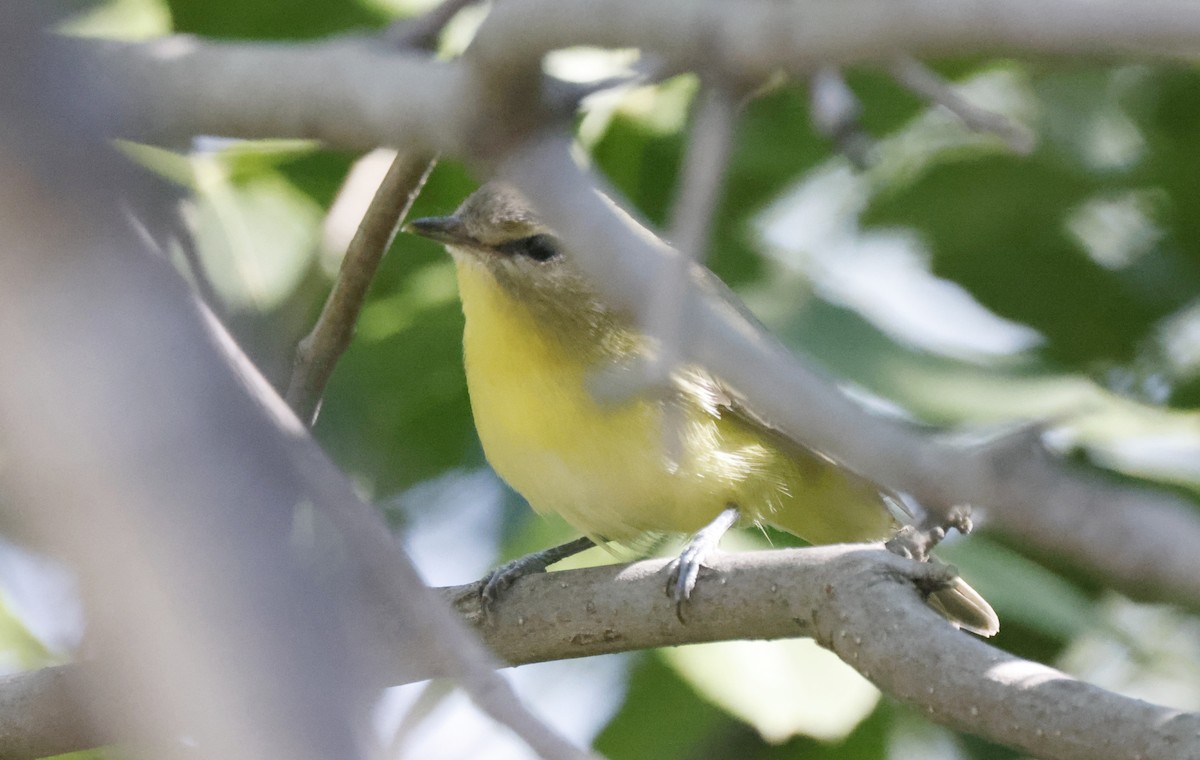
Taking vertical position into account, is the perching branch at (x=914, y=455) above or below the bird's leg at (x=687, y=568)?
below

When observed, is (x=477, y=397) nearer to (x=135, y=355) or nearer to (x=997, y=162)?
(x=997, y=162)

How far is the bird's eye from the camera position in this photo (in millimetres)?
4344

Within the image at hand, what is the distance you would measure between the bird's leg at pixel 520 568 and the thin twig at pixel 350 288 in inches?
26.7

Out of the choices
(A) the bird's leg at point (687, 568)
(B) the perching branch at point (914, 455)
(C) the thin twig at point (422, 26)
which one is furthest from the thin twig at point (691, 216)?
(A) the bird's leg at point (687, 568)

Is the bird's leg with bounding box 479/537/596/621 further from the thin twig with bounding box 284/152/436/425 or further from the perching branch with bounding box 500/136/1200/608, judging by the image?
the perching branch with bounding box 500/136/1200/608

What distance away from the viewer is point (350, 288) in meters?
3.22

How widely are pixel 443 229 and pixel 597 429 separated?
796 mm

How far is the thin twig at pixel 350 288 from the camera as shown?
3.16m

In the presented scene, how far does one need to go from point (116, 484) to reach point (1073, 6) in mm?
838

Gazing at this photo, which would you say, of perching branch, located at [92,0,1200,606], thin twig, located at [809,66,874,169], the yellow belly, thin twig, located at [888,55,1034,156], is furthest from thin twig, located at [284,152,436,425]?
thin twig, located at [888,55,1034,156]

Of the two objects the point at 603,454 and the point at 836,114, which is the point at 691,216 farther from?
the point at 603,454

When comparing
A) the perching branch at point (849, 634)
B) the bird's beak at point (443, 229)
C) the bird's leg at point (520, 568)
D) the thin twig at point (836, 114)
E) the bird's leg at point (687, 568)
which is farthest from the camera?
the bird's beak at point (443, 229)

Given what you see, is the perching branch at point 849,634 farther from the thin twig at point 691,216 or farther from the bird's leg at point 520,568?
the thin twig at point 691,216

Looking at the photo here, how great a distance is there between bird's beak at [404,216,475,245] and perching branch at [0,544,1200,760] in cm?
107
